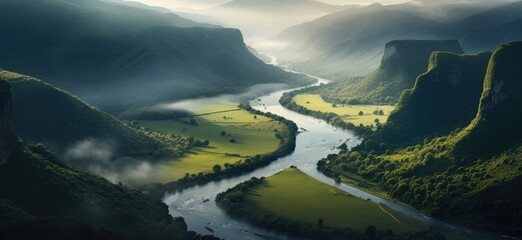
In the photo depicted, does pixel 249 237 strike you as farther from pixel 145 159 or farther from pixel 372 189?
pixel 145 159

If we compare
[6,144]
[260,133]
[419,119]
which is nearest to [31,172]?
[6,144]

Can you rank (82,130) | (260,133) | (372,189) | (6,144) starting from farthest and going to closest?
(260,133), (82,130), (372,189), (6,144)

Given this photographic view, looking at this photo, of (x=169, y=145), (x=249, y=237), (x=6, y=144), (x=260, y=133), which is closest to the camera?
(x=6, y=144)

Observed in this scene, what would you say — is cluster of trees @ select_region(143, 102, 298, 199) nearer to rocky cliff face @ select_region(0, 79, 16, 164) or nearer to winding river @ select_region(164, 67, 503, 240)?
winding river @ select_region(164, 67, 503, 240)

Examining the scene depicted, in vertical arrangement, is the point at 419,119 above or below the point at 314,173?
above

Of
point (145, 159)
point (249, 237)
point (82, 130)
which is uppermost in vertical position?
point (82, 130)
